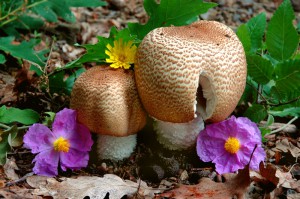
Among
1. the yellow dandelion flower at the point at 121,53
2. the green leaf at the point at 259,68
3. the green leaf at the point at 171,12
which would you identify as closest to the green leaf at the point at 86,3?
Answer: the green leaf at the point at 171,12

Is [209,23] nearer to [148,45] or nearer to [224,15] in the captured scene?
[148,45]

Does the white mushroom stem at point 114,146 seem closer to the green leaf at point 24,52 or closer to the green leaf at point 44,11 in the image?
the green leaf at point 24,52

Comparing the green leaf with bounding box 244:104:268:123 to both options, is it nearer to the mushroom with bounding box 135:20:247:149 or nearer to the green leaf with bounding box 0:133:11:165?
the mushroom with bounding box 135:20:247:149

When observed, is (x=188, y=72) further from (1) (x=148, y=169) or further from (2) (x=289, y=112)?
(2) (x=289, y=112)

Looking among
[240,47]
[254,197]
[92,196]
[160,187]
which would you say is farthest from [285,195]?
[92,196]

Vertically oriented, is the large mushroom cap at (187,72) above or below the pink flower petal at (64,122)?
above

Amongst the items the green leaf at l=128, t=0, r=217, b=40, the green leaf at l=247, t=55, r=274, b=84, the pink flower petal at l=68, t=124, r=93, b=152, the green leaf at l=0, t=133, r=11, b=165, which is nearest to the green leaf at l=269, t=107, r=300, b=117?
the green leaf at l=247, t=55, r=274, b=84
